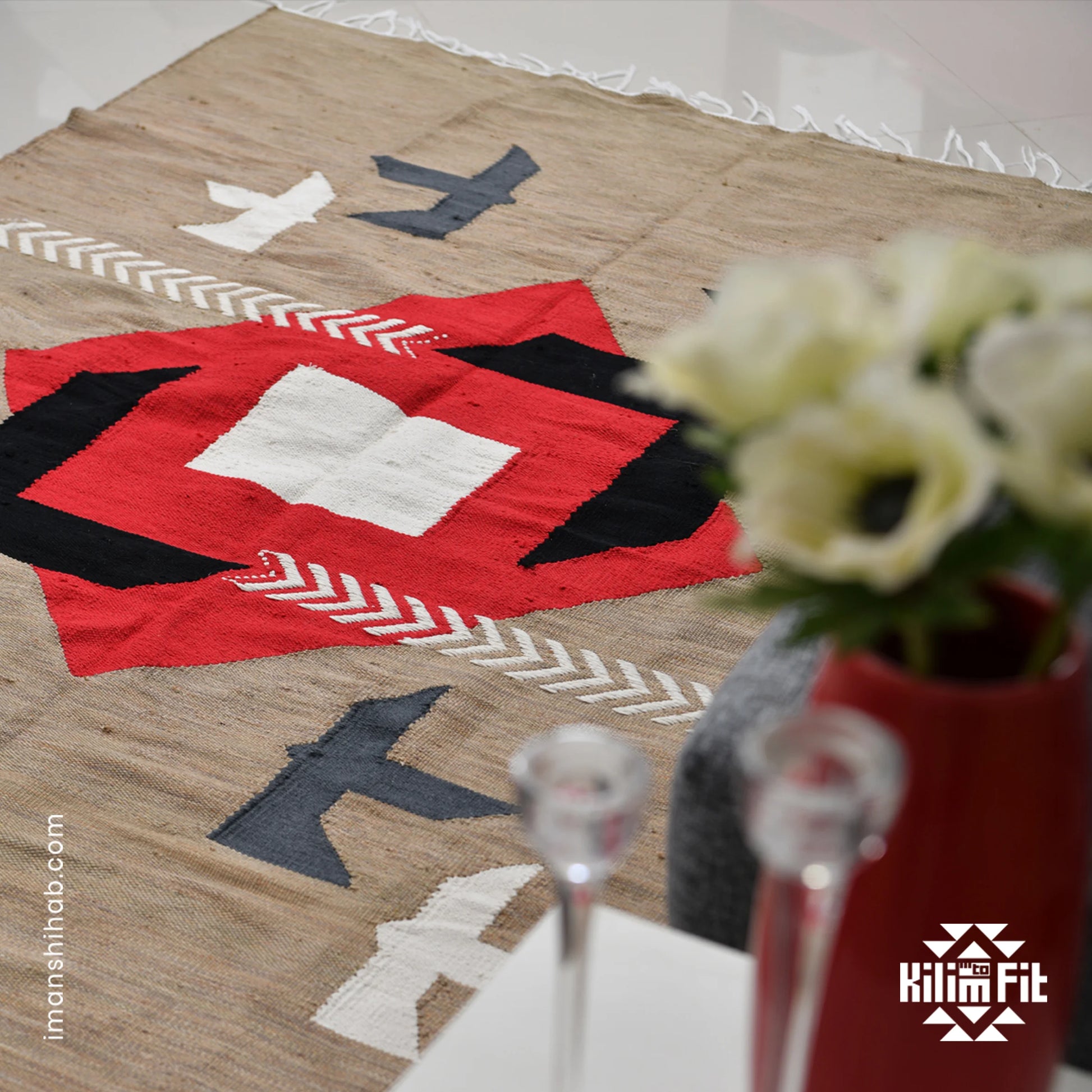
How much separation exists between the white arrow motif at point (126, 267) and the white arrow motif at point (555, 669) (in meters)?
0.96

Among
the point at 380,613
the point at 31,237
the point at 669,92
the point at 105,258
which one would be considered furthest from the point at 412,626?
the point at 669,92

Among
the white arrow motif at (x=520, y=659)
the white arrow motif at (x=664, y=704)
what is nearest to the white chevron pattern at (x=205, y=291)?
the white arrow motif at (x=520, y=659)

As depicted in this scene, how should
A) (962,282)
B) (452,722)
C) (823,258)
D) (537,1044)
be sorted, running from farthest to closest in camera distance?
(823,258)
(452,722)
(537,1044)
(962,282)

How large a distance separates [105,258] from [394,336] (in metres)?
0.48

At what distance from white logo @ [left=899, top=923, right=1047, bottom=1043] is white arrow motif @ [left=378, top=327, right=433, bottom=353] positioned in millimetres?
1414

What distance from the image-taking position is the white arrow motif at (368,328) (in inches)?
75.8

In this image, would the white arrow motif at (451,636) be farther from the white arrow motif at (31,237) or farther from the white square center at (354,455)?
the white arrow motif at (31,237)

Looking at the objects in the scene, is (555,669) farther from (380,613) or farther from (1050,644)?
(1050,644)

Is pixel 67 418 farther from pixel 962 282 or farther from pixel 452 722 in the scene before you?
pixel 962 282

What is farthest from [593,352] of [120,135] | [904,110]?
[904,110]

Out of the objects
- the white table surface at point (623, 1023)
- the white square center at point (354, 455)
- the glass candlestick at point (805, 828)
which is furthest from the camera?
the white square center at point (354, 455)

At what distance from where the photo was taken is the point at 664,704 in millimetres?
1394

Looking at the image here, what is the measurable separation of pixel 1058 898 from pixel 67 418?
58.6 inches

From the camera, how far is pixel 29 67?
2762 mm
